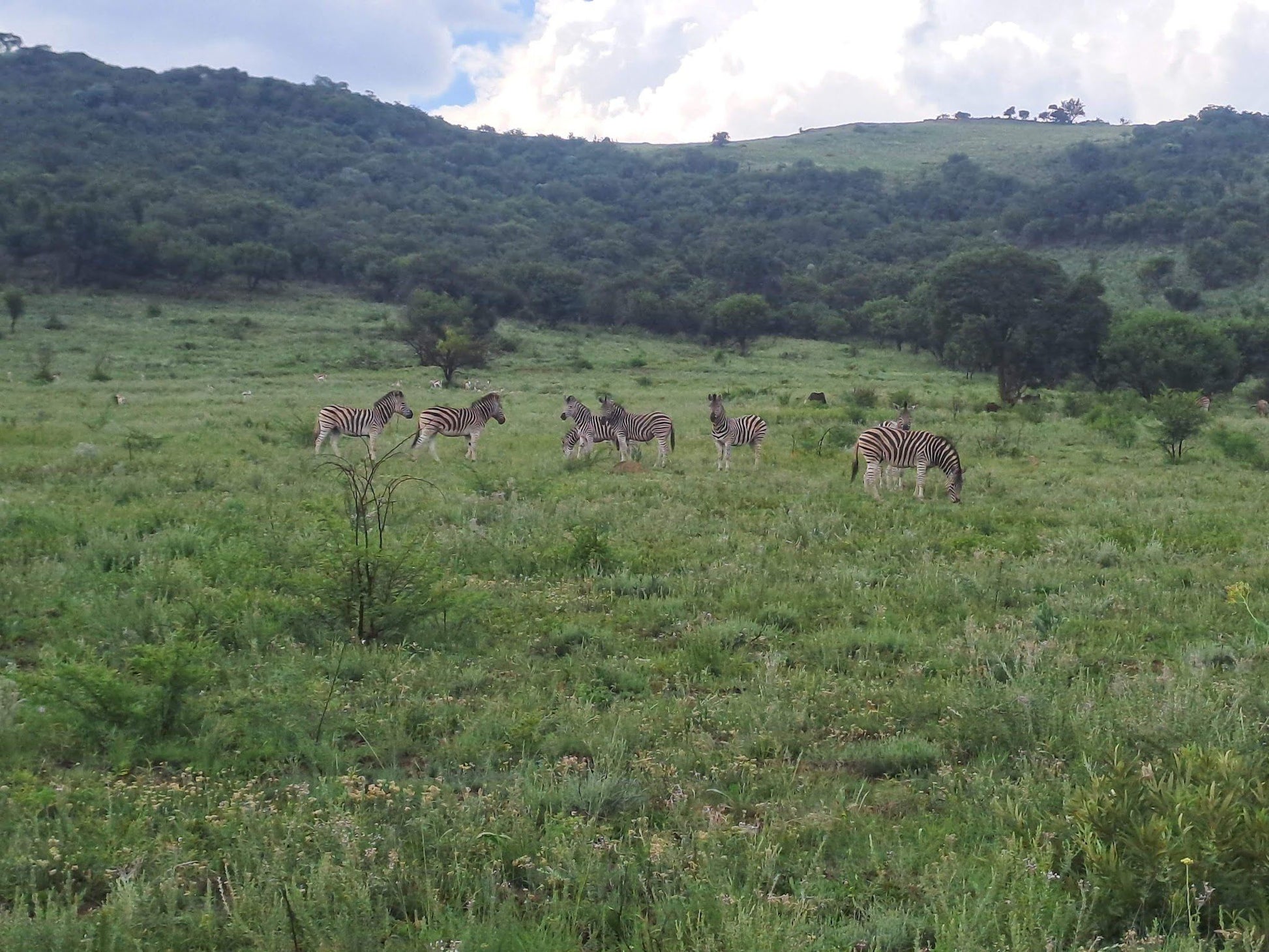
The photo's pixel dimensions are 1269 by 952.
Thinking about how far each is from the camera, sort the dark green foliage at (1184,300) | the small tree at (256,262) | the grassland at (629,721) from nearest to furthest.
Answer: the grassland at (629,721)
the dark green foliage at (1184,300)
the small tree at (256,262)

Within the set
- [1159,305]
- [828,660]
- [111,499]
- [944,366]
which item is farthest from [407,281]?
[828,660]

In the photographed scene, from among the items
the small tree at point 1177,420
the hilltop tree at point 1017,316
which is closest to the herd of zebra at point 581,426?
the small tree at point 1177,420

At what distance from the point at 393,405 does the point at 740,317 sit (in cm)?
3838

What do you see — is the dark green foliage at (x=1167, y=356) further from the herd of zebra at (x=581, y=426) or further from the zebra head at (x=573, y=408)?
the zebra head at (x=573, y=408)

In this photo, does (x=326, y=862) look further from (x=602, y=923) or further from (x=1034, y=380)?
(x=1034, y=380)

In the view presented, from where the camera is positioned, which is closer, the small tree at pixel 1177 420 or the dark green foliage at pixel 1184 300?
the small tree at pixel 1177 420

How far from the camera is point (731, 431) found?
17109 mm

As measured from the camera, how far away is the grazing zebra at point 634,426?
17.6 meters

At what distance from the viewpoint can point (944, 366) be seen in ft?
163

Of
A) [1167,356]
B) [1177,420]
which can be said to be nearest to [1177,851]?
[1177,420]

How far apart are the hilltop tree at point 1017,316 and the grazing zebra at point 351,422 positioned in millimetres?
22082

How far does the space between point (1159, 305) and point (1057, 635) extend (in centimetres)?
6226

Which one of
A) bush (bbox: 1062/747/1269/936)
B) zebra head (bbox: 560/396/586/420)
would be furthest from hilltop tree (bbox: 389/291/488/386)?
bush (bbox: 1062/747/1269/936)

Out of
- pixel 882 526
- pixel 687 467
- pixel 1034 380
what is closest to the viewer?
pixel 882 526
